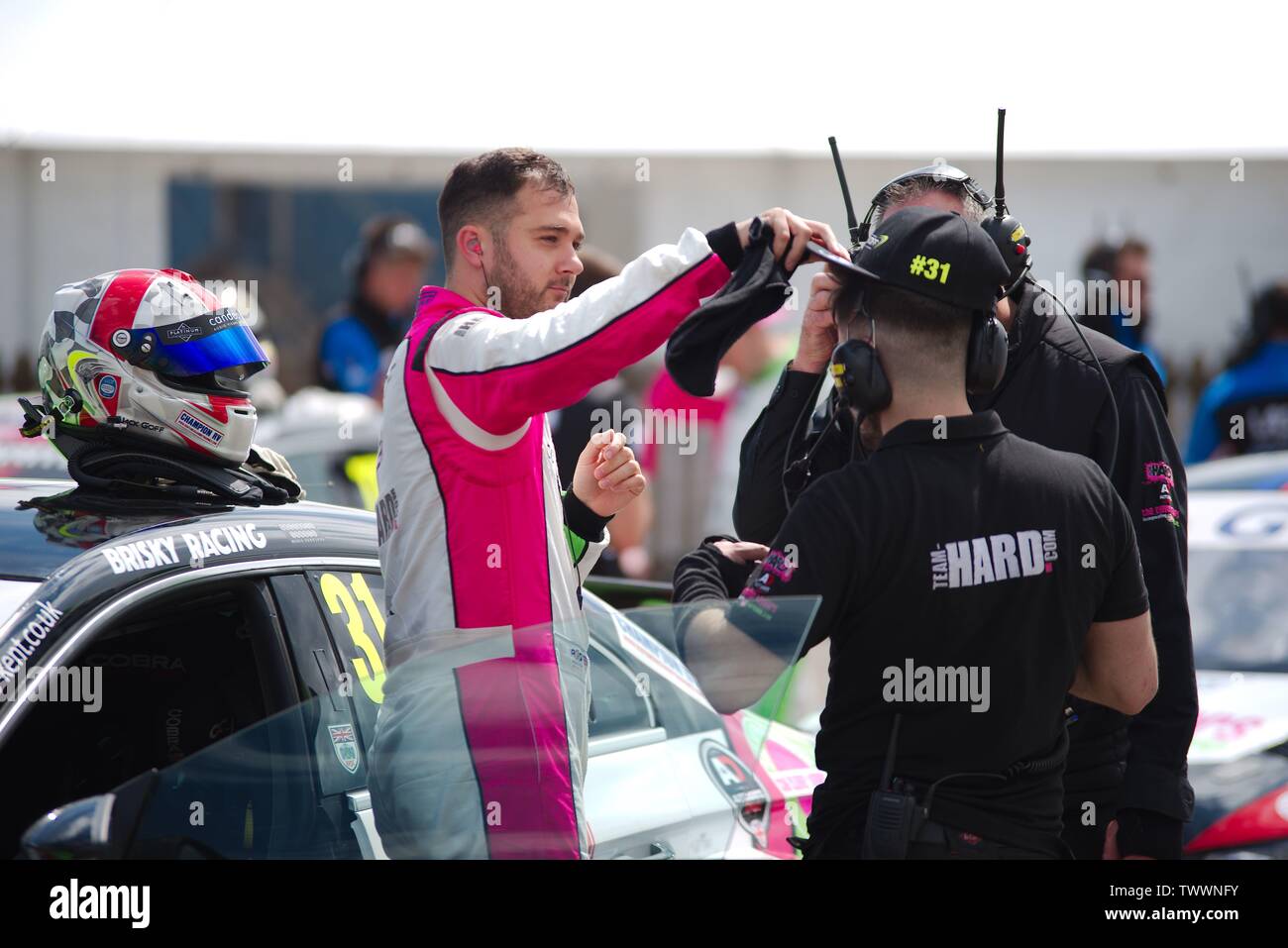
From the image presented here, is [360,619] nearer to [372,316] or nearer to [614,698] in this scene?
[614,698]

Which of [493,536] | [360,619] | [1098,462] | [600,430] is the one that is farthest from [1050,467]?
[600,430]

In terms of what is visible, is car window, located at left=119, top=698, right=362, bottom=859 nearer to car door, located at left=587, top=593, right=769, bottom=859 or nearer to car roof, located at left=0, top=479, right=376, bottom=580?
car roof, located at left=0, top=479, right=376, bottom=580

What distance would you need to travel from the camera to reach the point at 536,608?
7.74ft

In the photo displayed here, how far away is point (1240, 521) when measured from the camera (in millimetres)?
5066

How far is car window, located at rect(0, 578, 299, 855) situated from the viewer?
2580 mm

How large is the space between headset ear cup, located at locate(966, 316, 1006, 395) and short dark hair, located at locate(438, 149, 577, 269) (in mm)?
797

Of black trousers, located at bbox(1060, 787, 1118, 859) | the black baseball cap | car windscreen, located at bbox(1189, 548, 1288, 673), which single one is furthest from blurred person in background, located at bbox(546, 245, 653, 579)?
the black baseball cap

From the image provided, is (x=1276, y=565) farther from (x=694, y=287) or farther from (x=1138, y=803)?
(x=694, y=287)

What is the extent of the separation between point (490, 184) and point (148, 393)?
863 mm

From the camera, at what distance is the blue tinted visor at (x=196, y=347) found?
9.25 ft

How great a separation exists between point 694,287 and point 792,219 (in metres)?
0.18

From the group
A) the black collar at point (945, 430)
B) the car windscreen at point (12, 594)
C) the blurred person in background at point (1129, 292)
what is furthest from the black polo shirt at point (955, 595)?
the blurred person in background at point (1129, 292)

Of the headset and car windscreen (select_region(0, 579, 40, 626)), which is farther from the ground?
the headset
